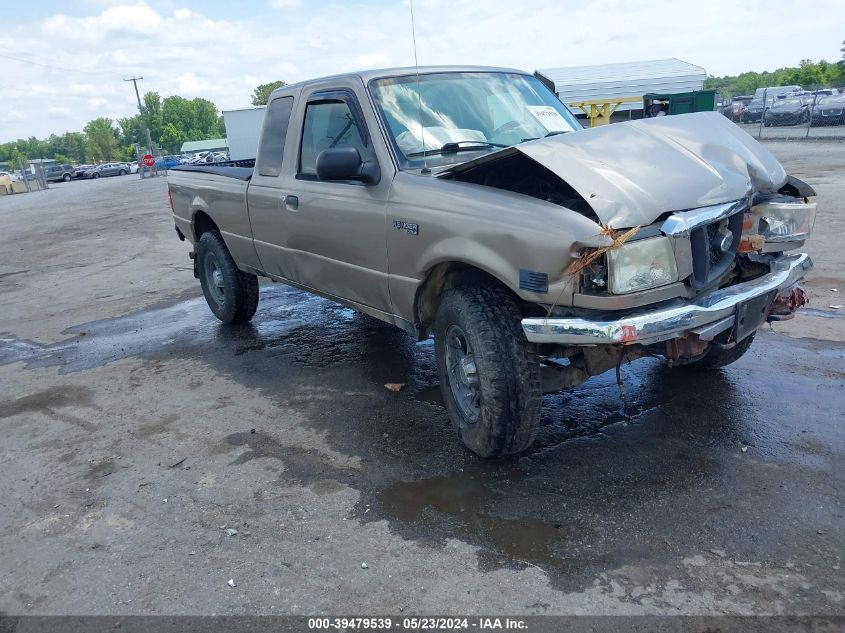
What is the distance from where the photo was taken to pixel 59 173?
57.1 metres

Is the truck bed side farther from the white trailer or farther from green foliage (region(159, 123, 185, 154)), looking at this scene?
green foliage (region(159, 123, 185, 154))

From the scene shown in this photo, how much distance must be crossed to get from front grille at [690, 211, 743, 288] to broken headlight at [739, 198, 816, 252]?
149 millimetres

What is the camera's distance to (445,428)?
416 cm

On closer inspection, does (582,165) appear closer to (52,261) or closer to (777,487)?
(777,487)

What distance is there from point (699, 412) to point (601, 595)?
187 centimetres

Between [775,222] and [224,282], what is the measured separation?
4.72 meters

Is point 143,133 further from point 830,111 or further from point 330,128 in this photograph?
point 330,128

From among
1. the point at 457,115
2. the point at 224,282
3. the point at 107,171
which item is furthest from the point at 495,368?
the point at 107,171

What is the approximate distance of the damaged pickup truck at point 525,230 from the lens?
3.00 m

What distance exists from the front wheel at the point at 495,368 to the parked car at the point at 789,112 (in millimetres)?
30370

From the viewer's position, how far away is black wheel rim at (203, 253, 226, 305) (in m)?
6.58

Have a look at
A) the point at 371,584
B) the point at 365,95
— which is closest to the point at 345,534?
the point at 371,584

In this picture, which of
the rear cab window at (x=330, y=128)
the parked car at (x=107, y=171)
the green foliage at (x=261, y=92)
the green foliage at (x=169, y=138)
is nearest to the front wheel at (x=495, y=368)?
the rear cab window at (x=330, y=128)

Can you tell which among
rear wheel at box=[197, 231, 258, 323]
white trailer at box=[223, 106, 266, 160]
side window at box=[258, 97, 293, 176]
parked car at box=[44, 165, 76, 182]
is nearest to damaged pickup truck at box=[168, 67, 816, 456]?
side window at box=[258, 97, 293, 176]
